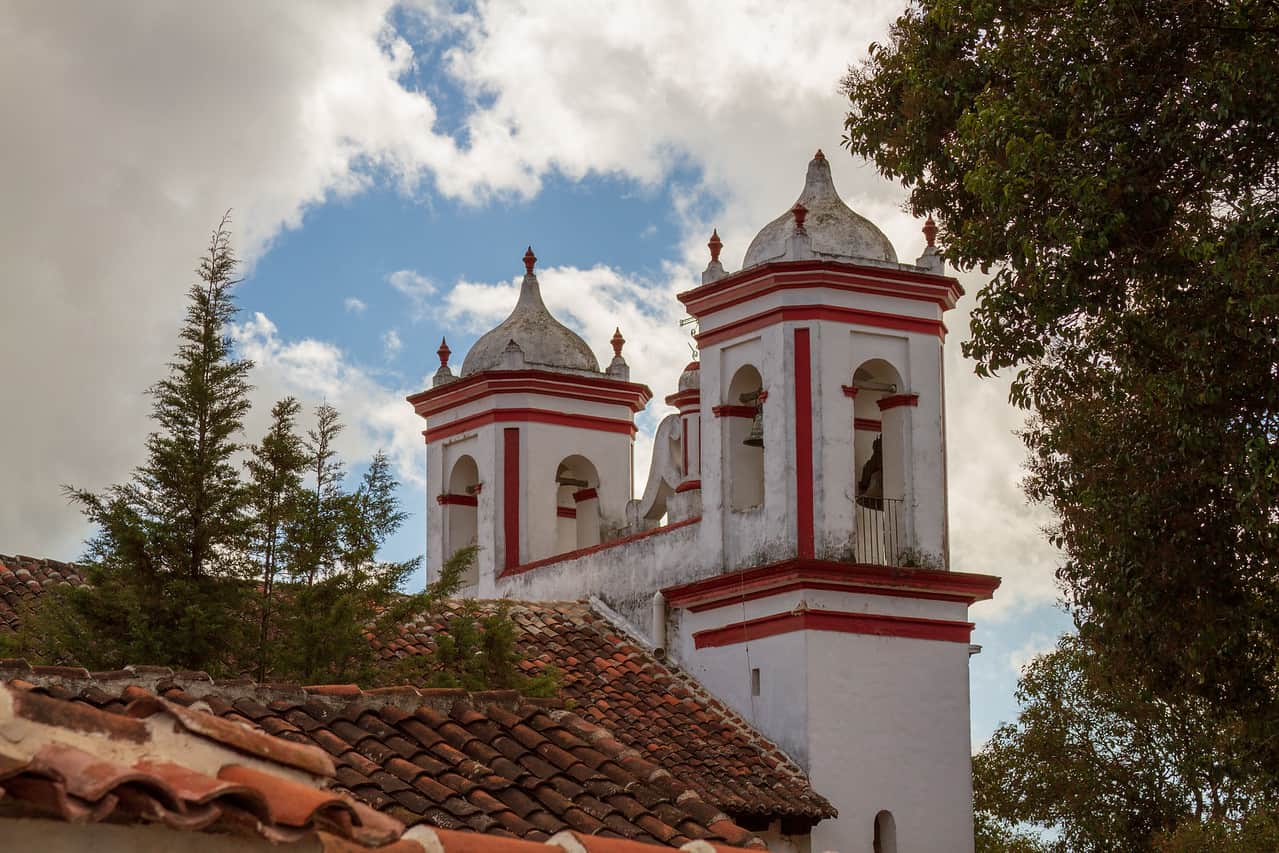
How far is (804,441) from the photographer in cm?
1786

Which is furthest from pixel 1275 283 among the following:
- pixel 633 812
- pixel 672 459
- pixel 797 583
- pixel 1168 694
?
pixel 672 459

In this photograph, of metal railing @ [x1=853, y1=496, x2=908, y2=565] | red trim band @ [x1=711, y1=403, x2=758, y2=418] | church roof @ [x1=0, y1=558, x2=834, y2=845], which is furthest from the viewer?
red trim band @ [x1=711, y1=403, x2=758, y2=418]

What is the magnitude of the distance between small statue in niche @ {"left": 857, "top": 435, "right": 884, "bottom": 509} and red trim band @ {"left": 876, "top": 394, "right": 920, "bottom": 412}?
363mm

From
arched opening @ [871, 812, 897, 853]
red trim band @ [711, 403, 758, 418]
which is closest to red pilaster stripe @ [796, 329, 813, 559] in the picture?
red trim band @ [711, 403, 758, 418]

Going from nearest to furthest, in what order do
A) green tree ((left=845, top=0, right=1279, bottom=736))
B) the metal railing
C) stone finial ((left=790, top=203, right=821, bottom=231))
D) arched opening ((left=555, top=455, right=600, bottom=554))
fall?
green tree ((left=845, top=0, right=1279, bottom=736)) → the metal railing → stone finial ((left=790, top=203, right=821, bottom=231)) → arched opening ((left=555, top=455, right=600, bottom=554))

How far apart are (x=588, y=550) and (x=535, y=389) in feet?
7.86

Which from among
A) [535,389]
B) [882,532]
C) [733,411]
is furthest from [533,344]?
[882,532]

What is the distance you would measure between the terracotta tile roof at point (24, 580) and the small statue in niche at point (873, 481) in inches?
287

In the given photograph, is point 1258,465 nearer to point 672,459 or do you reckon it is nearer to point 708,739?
point 708,739

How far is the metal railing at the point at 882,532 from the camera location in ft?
59.0

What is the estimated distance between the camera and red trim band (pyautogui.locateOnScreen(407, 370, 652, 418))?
21.6 m

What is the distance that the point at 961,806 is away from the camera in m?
17.6

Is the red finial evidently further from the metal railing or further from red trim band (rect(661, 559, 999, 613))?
red trim band (rect(661, 559, 999, 613))

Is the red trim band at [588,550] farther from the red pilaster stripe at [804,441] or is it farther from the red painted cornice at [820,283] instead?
the red painted cornice at [820,283]
